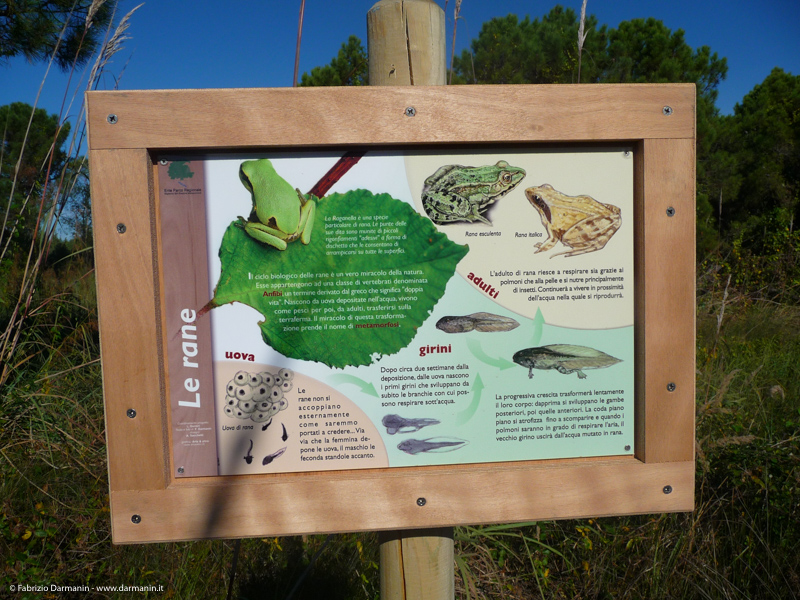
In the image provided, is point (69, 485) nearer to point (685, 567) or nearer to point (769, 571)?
point (685, 567)

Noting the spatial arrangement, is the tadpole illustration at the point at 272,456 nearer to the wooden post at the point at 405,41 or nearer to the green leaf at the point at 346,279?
the green leaf at the point at 346,279

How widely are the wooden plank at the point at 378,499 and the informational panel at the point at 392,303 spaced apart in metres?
0.03

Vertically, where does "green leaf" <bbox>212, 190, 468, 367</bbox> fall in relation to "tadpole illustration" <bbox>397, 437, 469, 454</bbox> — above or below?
above

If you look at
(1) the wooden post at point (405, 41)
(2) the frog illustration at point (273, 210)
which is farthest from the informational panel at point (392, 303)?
(1) the wooden post at point (405, 41)

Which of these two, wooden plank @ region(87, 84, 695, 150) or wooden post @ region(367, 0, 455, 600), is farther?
wooden post @ region(367, 0, 455, 600)

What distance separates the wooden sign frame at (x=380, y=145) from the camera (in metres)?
0.93

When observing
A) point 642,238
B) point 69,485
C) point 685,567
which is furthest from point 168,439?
point 685,567

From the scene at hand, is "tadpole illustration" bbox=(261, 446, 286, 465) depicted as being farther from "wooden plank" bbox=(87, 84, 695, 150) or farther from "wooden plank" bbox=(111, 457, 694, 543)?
"wooden plank" bbox=(87, 84, 695, 150)

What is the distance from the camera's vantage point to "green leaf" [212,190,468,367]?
0.95 m

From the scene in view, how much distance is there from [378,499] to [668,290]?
2.15 ft

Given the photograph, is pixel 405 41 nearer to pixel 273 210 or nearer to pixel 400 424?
pixel 273 210

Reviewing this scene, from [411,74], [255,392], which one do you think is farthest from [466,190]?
[255,392]

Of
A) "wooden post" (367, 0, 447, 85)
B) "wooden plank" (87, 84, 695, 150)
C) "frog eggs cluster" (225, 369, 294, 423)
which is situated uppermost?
"wooden post" (367, 0, 447, 85)

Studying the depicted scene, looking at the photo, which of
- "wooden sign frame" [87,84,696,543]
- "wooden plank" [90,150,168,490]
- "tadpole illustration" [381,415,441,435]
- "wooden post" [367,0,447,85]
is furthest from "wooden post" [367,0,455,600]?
"wooden plank" [90,150,168,490]
